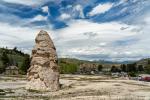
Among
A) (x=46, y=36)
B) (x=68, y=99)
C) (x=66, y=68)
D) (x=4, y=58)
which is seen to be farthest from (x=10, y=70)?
(x=68, y=99)

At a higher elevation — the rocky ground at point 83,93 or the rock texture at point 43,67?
the rock texture at point 43,67

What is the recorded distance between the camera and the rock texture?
60.9 m

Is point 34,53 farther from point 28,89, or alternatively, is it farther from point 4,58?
point 4,58

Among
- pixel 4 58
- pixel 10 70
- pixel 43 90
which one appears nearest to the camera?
pixel 43 90

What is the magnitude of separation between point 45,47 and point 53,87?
9.15 meters

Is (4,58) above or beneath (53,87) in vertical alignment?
above

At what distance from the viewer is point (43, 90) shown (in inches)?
2319

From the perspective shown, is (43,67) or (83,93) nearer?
(83,93)

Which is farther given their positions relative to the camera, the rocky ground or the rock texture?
the rock texture

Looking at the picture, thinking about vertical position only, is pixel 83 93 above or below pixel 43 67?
below

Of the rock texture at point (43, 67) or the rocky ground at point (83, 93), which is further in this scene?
the rock texture at point (43, 67)

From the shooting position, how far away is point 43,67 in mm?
63125

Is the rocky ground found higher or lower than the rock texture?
lower

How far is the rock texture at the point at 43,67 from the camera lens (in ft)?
A: 200
